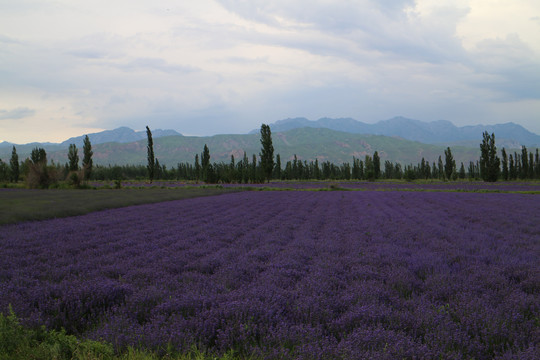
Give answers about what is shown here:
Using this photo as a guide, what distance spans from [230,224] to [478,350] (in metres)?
11.7

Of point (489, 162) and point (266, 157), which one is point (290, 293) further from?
point (489, 162)

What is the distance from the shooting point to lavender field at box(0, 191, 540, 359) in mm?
3838

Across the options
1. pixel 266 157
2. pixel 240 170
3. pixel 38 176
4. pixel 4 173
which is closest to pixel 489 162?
pixel 266 157

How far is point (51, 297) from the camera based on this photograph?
17.1 ft

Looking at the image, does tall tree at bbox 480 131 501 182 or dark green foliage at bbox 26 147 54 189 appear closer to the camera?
dark green foliage at bbox 26 147 54 189

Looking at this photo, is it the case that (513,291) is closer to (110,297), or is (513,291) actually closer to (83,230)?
(110,297)

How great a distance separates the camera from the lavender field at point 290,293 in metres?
3.84

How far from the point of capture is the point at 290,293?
18.0 feet

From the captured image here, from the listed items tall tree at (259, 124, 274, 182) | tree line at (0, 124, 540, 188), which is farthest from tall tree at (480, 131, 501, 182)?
tall tree at (259, 124, 274, 182)

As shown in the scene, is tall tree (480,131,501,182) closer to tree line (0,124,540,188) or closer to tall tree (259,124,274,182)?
tree line (0,124,540,188)

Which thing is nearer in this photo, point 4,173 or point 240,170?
point 240,170

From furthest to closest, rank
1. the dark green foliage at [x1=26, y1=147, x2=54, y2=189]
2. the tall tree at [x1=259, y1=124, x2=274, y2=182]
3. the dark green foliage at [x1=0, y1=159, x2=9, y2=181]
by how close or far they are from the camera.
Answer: the dark green foliage at [x1=0, y1=159, x2=9, y2=181] < the tall tree at [x1=259, y1=124, x2=274, y2=182] < the dark green foliage at [x1=26, y1=147, x2=54, y2=189]

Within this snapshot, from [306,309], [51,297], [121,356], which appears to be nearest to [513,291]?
[306,309]

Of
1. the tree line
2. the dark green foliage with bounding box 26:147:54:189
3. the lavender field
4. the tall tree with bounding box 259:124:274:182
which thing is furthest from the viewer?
the tall tree with bounding box 259:124:274:182
